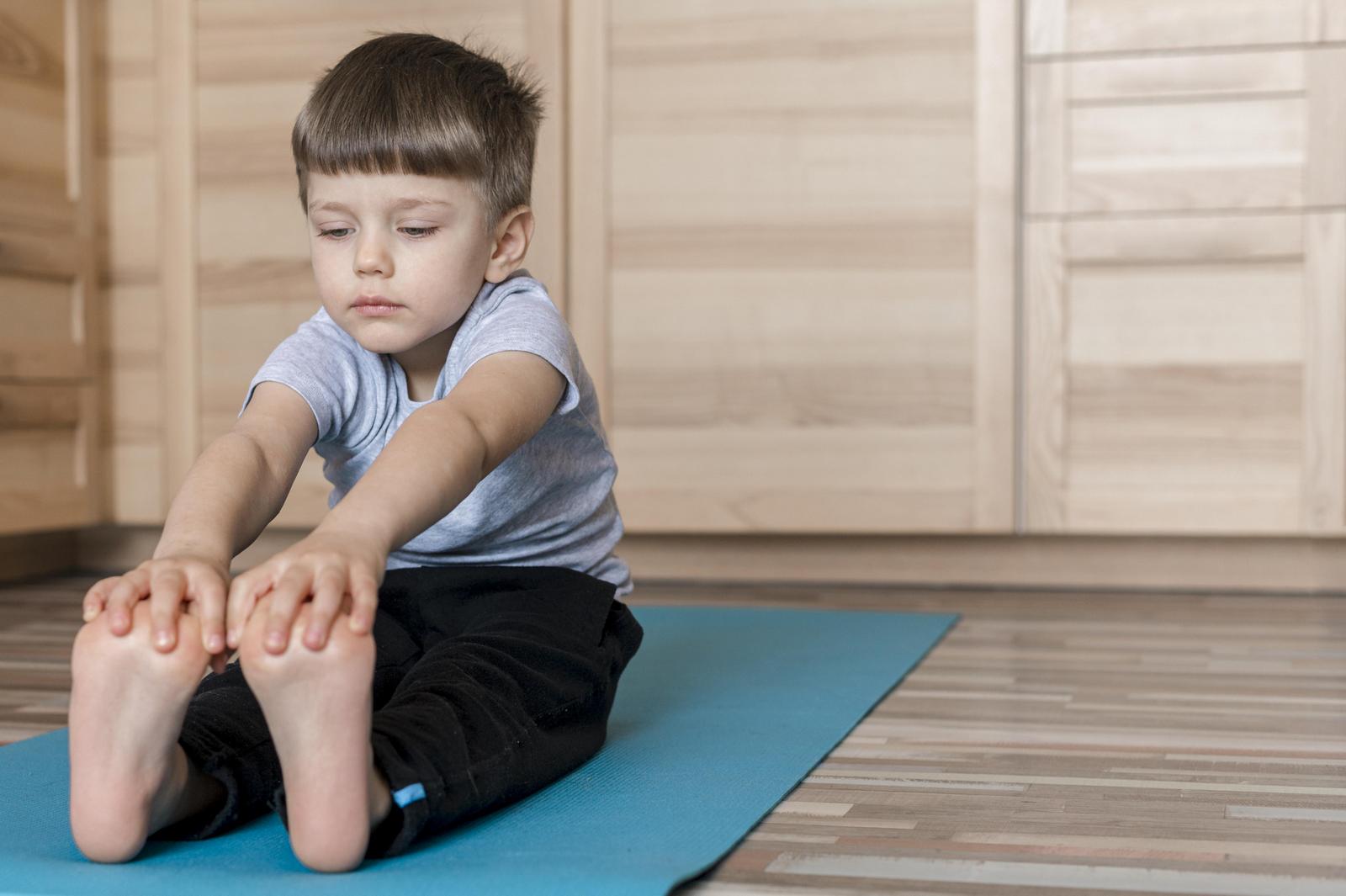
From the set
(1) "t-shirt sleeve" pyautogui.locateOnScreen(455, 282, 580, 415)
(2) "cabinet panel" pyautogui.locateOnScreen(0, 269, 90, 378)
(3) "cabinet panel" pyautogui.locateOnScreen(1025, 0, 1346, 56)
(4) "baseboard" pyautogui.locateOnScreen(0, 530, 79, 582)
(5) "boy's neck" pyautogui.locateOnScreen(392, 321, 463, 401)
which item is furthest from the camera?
(4) "baseboard" pyautogui.locateOnScreen(0, 530, 79, 582)

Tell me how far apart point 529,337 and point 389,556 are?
0.16m

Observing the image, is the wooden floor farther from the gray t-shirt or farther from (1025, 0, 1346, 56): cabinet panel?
(1025, 0, 1346, 56): cabinet panel

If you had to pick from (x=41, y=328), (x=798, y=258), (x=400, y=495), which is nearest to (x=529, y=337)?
(x=400, y=495)

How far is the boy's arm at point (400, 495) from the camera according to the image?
0.67m

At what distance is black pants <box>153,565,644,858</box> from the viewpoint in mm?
758

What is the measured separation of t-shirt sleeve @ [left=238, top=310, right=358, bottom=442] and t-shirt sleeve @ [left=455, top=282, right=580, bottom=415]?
8cm

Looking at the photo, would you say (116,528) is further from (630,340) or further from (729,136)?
(729,136)

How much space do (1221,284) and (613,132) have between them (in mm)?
805

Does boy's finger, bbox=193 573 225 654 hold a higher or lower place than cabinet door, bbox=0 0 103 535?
lower

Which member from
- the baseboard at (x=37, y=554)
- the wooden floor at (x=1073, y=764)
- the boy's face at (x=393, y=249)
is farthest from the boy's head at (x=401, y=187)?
the baseboard at (x=37, y=554)

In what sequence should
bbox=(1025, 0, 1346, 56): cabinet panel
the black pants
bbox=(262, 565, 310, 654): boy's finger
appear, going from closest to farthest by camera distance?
bbox=(262, 565, 310, 654): boy's finger
the black pants
bbox=(1025, 0, 1346, 56): cabinet panel

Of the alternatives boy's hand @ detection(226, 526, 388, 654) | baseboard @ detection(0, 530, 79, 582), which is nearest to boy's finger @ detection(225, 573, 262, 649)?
boy's hand @ detection(226, 526, 388, 654)

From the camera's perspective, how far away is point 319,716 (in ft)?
2.18

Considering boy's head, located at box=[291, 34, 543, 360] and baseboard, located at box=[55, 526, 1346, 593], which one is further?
baseboard, located at box=[55, 526, 1346, 593]
